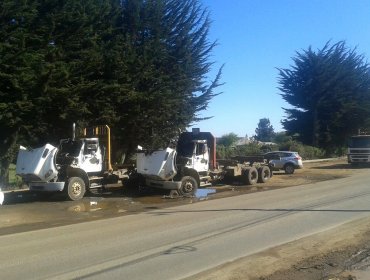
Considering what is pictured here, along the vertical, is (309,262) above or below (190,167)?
below

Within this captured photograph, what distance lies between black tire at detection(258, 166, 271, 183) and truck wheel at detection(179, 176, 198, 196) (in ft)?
18.8

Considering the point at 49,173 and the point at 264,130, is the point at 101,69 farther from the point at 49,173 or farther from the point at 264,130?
the point at 264,130

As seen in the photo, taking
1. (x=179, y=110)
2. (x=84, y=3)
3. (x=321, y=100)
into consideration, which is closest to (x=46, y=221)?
(x=84, y=3)

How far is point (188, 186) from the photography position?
806 inches

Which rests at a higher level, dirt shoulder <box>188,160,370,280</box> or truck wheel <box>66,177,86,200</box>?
truck wheel <box>66,177,86,200</box>

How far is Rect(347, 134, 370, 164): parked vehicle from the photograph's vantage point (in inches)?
1409

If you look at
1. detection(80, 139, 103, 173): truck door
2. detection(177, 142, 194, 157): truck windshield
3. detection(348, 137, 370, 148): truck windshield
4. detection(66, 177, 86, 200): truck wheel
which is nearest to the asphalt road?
detection(66, 177, 86, 200): truck wheel

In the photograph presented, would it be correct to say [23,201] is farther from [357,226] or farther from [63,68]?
[357,226]

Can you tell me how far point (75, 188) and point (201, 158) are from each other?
589cm

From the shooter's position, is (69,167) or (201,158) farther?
(201,158)

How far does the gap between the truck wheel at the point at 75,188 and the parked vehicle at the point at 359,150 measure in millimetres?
23742

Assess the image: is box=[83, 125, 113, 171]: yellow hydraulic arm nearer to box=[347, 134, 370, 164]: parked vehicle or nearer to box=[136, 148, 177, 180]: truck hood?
box=[136, 148, 177, 180]: truck hood

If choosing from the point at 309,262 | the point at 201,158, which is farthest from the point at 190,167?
the point at 309,262

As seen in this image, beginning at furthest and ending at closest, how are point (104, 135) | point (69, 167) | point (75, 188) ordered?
1. point (104, 135)
2. point (69, 167)
3. point (75, 188)
